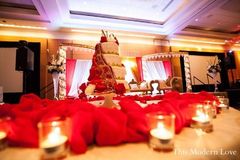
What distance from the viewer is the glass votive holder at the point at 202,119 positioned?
60 cm

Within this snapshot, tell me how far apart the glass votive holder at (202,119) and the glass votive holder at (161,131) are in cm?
19

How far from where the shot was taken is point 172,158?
1.33 ft

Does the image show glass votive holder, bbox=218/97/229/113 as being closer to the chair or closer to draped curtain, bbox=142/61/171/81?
the chair

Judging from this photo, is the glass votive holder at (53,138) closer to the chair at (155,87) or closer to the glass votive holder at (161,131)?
the glass votive holder at (161,131)

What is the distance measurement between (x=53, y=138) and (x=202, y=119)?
57 cm

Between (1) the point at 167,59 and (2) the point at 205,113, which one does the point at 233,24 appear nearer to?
(1) the point at 167,59

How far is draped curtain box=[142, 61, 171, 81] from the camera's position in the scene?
5.41 metres

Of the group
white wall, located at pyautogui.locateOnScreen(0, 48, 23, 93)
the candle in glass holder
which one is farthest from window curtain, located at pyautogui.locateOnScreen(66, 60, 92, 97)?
the candle in glass holder

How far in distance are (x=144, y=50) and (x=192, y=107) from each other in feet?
16.2

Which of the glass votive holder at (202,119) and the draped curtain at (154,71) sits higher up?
the draped curtain at (154,71)

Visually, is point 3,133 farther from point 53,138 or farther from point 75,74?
point 75,74

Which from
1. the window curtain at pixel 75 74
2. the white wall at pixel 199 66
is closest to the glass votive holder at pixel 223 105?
the window curtain at pixel 75 74

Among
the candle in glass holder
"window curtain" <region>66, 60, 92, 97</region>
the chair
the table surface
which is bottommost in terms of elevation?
the table surface

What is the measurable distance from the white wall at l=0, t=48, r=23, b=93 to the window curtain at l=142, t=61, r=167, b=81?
387cm
